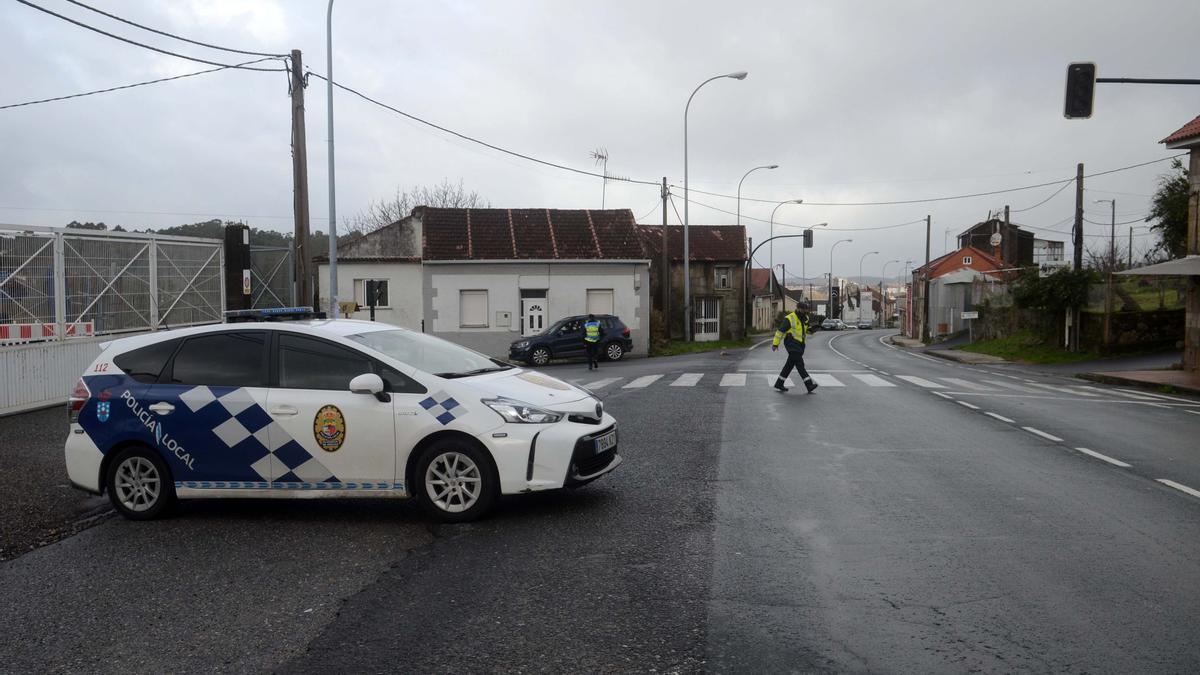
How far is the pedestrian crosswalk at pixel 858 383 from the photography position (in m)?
18.2

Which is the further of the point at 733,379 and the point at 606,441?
the point at 733,379

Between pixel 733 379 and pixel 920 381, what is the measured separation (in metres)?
4.23

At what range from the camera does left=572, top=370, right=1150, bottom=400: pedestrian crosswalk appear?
18.2m

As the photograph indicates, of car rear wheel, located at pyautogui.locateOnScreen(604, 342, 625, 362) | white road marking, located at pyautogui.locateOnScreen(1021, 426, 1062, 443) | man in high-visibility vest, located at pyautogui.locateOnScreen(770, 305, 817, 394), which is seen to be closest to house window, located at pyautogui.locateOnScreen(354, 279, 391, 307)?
car rear wheel, located at pyautogui.locateOnScreen(604, 342, 625, 362)

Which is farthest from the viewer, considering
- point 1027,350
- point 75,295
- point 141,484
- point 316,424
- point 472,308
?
point 472,308

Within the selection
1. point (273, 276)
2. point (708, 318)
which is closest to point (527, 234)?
point (273, 276)

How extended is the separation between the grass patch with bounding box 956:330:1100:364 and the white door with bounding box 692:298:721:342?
17244mm

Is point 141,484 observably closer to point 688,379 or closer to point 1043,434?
point 1043,434

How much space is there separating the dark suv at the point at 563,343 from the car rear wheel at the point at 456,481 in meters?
24.6

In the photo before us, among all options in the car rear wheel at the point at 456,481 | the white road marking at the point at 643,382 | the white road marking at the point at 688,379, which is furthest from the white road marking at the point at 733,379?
the car rear wheel at the point at 456,481

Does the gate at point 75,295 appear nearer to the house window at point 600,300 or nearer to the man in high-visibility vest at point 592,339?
the man in high-visibility vest at point 592,339

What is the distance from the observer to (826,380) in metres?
20.1

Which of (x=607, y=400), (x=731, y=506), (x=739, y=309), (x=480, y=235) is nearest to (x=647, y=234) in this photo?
(x=739, y=309)

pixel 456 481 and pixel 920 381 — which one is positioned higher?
pixel 456 481
